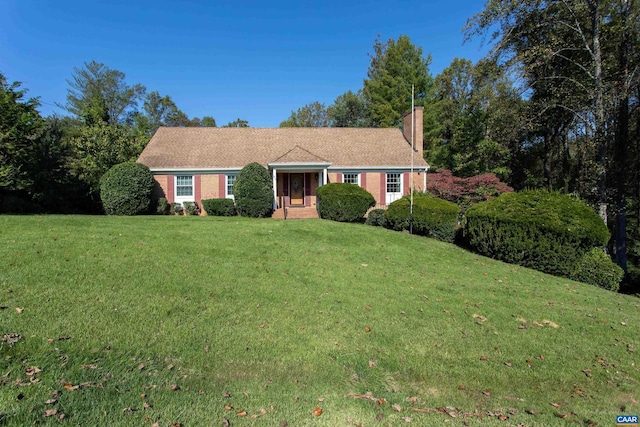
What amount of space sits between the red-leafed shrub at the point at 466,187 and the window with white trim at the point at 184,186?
46.2 feet

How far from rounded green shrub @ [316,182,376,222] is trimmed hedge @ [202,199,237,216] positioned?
4923 millimetres

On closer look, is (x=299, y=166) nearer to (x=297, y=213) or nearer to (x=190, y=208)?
(x=297, y=213)

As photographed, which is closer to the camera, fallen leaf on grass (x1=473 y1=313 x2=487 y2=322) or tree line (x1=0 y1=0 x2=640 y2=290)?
fallen leaf on grass (x1=473 y1=313 x2=487 y2=322)

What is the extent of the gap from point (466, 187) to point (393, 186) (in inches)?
174

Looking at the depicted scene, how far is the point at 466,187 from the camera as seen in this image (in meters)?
21.1

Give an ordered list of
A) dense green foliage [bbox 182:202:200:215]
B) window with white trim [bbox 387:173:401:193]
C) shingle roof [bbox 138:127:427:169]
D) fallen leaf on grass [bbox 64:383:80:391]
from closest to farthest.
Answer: fallen leaf on grass [bbox 64:383:80:391] < dense green foliage [bbox 182:202:200:215] < shingle roof [bbox 138:127:427:169] < window with white trim [bbox 387:173:401:193]

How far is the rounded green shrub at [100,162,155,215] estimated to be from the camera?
16.5 m

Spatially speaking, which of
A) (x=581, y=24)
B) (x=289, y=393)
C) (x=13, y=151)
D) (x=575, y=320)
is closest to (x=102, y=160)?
(x=13, y=151)

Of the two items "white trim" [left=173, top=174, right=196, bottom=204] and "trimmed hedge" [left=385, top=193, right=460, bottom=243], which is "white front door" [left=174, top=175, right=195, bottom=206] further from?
"trimmed hedge" [left=385, top=193, right=460, bottom=243]

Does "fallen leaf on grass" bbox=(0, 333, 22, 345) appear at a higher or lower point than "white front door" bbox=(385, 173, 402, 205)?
lower

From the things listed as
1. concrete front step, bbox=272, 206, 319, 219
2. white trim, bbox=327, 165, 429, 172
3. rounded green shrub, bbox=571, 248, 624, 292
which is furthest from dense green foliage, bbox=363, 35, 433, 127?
rounded green shrub, bbox=571, 248, 624, 292

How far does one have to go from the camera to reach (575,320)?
20.9ft

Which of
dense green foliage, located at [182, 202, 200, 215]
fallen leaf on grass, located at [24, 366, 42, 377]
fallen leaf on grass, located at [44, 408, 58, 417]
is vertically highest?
dense green foliage, located at [182, 202, 200, 215]

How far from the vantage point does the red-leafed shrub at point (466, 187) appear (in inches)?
809
